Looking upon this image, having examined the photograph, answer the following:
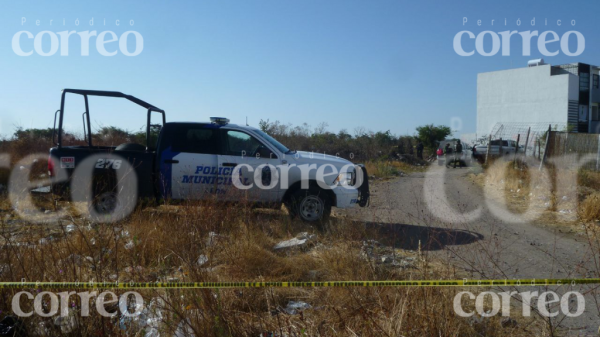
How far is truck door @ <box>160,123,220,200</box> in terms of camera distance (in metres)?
8.06

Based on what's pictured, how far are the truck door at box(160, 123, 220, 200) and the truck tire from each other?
4.73 ft

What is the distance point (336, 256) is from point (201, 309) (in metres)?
2.03

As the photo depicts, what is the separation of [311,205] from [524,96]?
1740 inches

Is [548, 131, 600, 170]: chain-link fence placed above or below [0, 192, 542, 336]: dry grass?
above

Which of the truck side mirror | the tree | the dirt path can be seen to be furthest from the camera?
the tree

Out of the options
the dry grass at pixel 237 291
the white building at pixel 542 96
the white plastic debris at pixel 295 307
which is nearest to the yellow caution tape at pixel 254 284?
the dry grass at pixel 237 291

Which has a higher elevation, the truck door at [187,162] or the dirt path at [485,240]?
the truck door at [187,162]

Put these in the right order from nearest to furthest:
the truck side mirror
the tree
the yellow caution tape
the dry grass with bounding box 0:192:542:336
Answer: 1. the yellow caution tape
2. the dry grass with bounding box 0:192:542:336
3. the truck side mirror
4. the tree

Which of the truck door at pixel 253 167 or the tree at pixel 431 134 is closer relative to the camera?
the truck door at pixel 253 167

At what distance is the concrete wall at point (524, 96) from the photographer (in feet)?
138

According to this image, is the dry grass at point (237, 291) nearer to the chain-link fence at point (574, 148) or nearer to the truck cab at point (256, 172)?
the truck cab at point (256, 172)

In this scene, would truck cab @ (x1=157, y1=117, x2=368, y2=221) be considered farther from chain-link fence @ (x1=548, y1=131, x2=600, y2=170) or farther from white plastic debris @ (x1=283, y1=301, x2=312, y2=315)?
chain-link fence @ (x1=548, y1=131, x2=600, y2=170)

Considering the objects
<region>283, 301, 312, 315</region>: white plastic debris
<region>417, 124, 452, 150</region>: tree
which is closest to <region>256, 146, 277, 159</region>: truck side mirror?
<region>283, 301, 312, 315</region>: white plastic debris

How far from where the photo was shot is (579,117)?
140 ft
